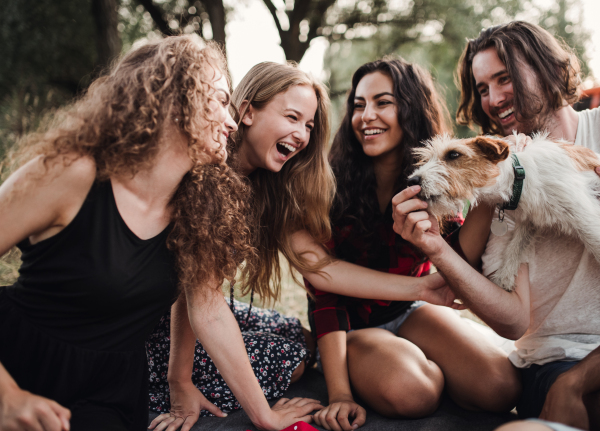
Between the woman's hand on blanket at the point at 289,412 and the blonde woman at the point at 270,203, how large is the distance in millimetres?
267

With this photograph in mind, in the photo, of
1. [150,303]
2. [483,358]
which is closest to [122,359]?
[150,303]

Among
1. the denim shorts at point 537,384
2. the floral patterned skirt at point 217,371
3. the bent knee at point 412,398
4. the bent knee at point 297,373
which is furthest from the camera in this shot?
the bent knee at point 297,373

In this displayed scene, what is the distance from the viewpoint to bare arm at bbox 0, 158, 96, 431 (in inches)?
48.9

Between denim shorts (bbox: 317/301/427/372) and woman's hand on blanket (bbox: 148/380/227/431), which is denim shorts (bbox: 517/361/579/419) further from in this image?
woman's hand on blanket (bbox: 148/380/227/431)

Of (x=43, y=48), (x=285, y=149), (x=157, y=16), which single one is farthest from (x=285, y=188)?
(x=43, y=48)

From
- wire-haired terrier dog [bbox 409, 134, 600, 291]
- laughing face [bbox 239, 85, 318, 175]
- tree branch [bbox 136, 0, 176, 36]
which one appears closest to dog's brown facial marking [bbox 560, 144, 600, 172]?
wire-haired terrier dog [bbox 409, 134, 600, 291]

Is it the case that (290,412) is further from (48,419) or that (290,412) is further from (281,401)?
(48,419)

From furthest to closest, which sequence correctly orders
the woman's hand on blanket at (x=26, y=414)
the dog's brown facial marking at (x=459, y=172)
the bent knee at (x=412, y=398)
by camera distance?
the bent knee at (x=412, y=398) < the dog's brown facial marking at (x=459, y=172) < the woman's hand on blanket at (x=26, y=414)

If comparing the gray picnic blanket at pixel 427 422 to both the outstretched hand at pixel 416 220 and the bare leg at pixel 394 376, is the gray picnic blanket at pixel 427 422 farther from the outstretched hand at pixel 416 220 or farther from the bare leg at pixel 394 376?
the outstretched hand at pixel 416 220

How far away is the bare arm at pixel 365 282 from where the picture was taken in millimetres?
2420

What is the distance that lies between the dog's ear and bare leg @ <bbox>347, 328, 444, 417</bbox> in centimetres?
126

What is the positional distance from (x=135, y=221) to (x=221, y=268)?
21.9 inches

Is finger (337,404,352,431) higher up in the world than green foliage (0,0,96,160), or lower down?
lower down

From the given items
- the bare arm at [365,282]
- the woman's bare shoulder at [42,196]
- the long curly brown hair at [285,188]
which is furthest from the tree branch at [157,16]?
the woman's bare shoulder at [42,196]
